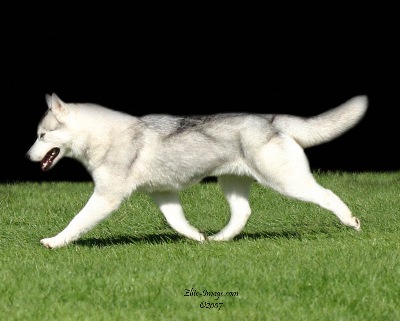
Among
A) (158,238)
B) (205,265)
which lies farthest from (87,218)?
(205,265)

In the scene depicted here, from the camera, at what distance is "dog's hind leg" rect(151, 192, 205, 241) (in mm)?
7375

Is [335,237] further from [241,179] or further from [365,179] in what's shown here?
[365,179]

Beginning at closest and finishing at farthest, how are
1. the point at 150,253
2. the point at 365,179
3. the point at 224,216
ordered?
the point at 150,253
the point at 224,216
the point at 365,179

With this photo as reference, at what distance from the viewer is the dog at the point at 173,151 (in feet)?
23.2

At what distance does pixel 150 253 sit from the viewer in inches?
271

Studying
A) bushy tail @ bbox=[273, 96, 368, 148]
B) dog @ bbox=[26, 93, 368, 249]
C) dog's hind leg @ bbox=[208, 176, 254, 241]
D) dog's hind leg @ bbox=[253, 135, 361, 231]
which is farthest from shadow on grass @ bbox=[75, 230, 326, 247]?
bushy tail @ bbox=[273, 96, 368, 148]

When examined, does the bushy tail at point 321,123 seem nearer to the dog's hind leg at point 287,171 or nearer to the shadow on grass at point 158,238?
the dog's hind leg at point 287,171

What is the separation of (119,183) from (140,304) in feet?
6.26

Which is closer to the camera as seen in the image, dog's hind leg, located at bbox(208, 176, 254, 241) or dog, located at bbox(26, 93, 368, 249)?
dog, located at bbox(26, 93, 368, 249)

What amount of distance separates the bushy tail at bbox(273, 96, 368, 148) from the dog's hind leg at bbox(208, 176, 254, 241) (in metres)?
0.56

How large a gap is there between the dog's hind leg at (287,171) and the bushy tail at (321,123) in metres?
0.14

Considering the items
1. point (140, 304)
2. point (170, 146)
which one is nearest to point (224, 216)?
point (170, 146)

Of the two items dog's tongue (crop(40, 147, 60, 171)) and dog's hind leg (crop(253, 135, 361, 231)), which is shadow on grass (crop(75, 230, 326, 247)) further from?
dog's tongue (crop(40, 147, 60, 171))

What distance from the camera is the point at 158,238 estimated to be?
7824mm
